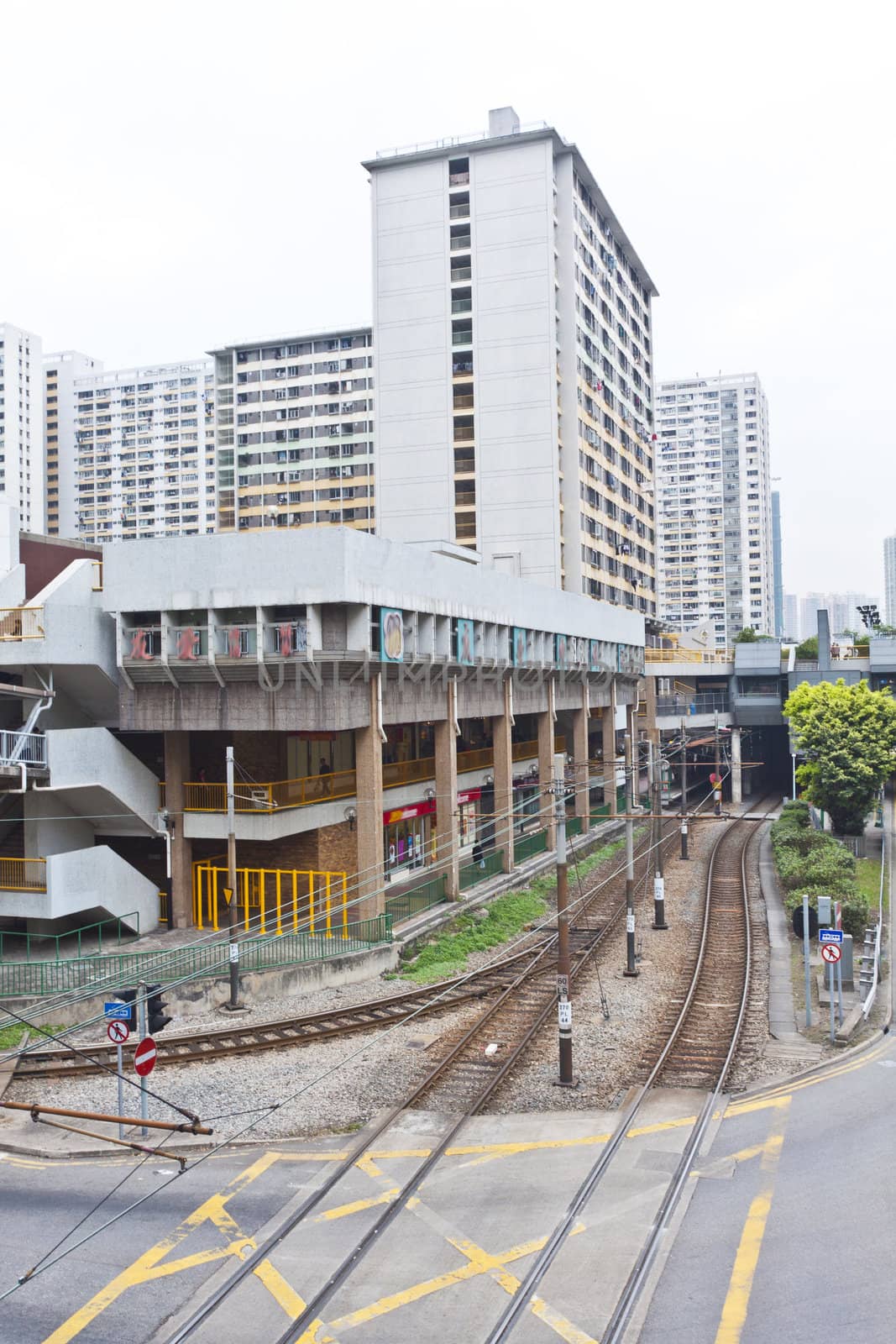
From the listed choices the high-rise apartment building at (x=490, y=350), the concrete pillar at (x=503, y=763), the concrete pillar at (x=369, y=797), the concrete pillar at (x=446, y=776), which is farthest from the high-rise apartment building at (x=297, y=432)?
the concrete pillar at (x=369, y=797)

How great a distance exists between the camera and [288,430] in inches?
4215

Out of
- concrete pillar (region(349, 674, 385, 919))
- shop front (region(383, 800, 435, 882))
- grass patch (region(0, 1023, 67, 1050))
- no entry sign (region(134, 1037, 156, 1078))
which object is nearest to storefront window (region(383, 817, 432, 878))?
shop front (region(383, 800, 435, 882))

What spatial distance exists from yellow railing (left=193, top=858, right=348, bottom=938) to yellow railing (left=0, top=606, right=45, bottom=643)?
9227 millimetres

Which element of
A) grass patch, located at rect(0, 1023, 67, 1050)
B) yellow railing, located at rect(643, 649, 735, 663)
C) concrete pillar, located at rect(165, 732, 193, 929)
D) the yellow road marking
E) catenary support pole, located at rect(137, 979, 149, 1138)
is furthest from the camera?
yellow railing, located at rect(643, 649, 735, 663)

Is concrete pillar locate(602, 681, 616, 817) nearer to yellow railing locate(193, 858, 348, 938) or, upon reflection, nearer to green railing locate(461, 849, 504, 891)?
green railing locate(461, 849, 504, 891)

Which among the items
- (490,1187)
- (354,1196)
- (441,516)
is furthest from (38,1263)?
(441,516)

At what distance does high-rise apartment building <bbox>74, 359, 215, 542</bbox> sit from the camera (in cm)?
14838

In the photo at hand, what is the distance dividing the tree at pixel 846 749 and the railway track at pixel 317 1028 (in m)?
21.9

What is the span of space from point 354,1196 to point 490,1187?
2.05 m

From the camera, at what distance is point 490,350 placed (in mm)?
70250

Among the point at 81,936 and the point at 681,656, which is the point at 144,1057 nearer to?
the point at 81,936

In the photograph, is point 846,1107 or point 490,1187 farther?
point 846,1107

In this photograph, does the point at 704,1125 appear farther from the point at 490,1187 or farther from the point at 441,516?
the point at 441,516

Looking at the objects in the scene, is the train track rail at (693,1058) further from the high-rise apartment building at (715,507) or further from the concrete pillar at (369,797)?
the high-rise apartment building at (715,507)
